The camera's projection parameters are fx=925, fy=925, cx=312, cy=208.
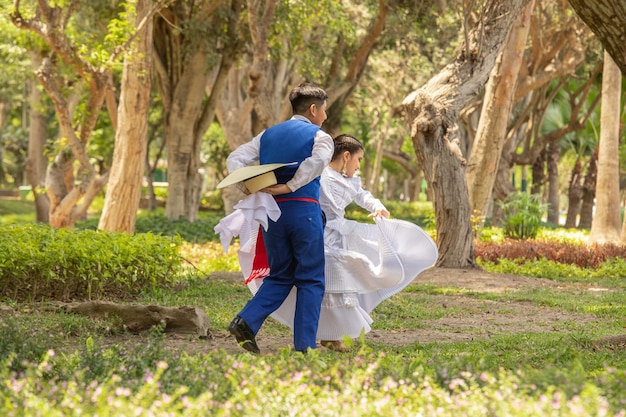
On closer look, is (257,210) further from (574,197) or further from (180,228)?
(574,197)

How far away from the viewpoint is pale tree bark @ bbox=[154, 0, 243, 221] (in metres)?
19.4

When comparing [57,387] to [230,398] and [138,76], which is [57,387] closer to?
[230,398]

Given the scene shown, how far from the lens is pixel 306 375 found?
440cm

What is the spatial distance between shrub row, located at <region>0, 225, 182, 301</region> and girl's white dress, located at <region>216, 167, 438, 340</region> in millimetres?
2975

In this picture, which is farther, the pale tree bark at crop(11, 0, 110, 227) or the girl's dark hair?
the pale tree bark at crop(11, 0, 110, 227)

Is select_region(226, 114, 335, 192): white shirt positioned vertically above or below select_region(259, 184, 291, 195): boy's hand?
above

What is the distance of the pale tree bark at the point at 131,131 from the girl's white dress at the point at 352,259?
7421mm

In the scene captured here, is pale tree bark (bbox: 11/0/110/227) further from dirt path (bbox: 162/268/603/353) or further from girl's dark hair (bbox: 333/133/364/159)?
girl's dark hair (bbox: 333/133/364/159)

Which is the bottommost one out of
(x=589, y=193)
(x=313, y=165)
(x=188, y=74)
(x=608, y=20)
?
(x=313, y=165)

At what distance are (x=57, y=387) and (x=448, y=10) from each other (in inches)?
760

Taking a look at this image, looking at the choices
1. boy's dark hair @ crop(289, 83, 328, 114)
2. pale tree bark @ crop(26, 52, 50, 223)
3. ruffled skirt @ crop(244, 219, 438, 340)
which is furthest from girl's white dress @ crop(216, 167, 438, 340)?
pale tree bark @ crop(26, 52, 50, 223)

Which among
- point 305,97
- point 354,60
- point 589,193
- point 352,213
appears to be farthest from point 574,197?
point 305,97

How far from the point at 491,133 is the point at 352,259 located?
34.5ft

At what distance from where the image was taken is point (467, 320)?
8750 millimetres
